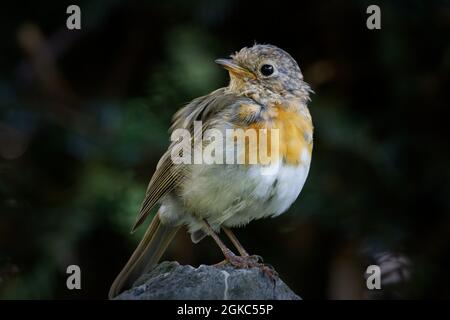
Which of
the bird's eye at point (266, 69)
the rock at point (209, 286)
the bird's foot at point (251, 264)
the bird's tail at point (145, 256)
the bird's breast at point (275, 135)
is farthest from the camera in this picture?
the bird's eye at point (266, 69)

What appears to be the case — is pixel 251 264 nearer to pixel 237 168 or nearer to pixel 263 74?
pixel 237 168

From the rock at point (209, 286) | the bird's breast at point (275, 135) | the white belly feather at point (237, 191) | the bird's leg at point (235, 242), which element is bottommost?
the rock at point (209, 286)

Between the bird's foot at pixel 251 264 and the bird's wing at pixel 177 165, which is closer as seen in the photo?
the bird's foot at pixel 251 264

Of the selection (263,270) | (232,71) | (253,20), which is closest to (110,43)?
(253,20)

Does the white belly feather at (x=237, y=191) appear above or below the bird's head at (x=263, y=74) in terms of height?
below

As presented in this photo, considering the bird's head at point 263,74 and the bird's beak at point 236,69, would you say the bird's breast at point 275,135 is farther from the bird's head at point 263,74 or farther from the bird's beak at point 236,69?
the bird's beak at point 236,69

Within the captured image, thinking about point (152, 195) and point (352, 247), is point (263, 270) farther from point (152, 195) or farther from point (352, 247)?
point (352, 247)

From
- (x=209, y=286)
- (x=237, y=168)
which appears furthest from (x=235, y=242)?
(x=209, y=286)

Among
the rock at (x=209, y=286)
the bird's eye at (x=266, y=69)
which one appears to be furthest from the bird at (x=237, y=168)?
the rock at (x=209, y=286)
